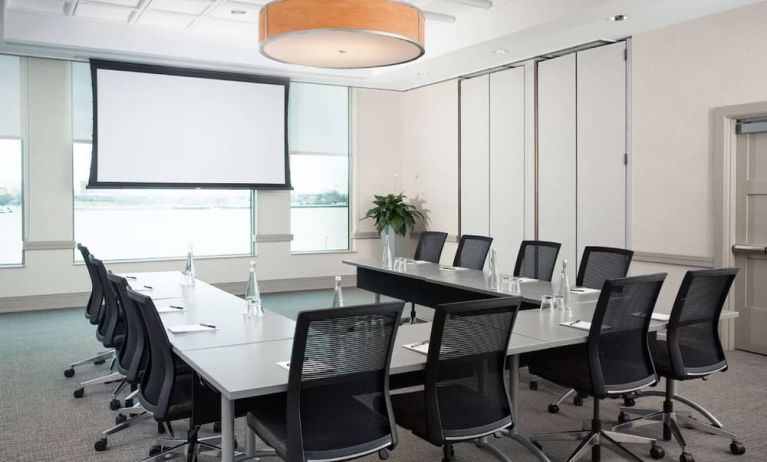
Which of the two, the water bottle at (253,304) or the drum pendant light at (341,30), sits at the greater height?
the drum pendant light at (341,30)

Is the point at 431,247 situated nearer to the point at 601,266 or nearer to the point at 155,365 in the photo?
the point at 601,266

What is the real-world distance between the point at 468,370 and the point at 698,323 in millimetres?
1650

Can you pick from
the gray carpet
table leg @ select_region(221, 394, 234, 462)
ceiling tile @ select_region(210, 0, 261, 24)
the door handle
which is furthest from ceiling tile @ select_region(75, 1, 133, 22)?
the door handle

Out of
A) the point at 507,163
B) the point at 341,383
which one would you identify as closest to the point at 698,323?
the point at 341,383

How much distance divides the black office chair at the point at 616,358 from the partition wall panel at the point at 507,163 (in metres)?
4.99

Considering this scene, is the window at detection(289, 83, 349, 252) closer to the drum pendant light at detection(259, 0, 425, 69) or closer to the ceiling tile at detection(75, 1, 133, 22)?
the ceiling tile at detection(75, 1, 133, 22)

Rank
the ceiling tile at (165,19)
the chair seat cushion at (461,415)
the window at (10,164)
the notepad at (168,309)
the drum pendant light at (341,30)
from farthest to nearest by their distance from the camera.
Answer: the window at (10,164)
the ceiling tile at (165,19)
the notepad at (168,309)
the drum pendant light at (341,30)
the chair seat cushion at (461,415)

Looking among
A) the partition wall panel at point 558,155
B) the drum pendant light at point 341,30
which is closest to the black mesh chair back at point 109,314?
the drum pendant light at point 341,30

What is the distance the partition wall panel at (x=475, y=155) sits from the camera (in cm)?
906

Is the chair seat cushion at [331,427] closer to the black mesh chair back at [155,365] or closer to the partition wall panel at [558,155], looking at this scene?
the black mesh chair back at [155,365]

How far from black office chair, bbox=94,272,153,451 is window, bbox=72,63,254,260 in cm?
484

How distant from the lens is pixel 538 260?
591 cm

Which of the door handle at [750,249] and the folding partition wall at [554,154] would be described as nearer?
the door handle at [750,249]

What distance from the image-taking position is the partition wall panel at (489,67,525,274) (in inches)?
335
